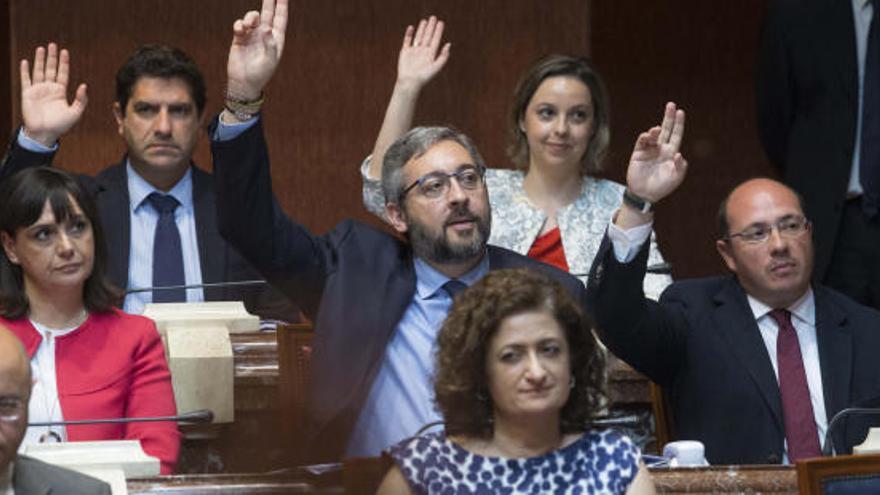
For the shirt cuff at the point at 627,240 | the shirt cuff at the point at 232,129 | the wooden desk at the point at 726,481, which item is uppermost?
the shirt cuff at the point at 232,129

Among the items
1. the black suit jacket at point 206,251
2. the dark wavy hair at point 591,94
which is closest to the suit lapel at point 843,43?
the dark wavy hair at point 591,94

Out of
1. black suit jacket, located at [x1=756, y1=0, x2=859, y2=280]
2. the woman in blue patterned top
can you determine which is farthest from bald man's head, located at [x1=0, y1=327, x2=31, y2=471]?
black suit jacket, located at [x1=756, y1=0, x2=859, y2=280]

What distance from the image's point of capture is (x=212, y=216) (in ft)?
13.3

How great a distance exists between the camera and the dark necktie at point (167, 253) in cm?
391

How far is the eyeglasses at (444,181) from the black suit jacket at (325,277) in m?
0.13

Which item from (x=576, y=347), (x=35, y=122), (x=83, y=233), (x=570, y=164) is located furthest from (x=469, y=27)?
(x=576, y=347)

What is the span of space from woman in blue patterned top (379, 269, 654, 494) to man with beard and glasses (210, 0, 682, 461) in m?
0.35

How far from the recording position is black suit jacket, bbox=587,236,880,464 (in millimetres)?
3354

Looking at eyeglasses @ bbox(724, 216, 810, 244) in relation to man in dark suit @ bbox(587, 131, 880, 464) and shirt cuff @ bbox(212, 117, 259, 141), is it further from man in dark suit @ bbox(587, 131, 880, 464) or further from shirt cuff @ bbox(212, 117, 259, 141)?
shirt cuff @ bbox(212, 117, 259, 141)

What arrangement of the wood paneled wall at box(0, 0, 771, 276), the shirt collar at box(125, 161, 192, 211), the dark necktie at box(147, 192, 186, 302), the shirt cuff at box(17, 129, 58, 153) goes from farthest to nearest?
the wood paneled wall at box(0, 0, 771, 276)
the shirt collar at box(125, 161, 192, 211)
the dark necktie at box(147, 192, 186, 302)
the shirt cuff at box(17, 129, 58, 153)

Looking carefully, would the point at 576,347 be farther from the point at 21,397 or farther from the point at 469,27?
the point at 469,27

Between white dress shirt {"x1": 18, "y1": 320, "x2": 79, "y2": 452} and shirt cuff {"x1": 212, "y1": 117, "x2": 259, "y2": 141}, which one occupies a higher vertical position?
shirt cuff {"x1": 212, "y1": 117, "x2": 259, "y2": 141}

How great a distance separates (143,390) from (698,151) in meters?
3.01

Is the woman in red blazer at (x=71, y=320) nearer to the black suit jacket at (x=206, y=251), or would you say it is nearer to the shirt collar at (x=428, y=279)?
the shirt collar at (x=428, y=279)
